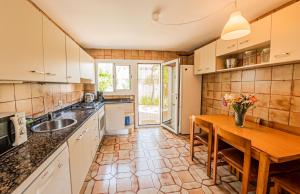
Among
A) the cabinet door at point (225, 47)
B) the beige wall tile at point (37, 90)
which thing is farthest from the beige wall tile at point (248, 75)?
the beige wall tile at point (37, 90)

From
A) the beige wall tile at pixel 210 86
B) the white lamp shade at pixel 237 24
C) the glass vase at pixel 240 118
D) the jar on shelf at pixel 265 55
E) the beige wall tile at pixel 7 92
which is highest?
the white lamp shade at pixel 237 24

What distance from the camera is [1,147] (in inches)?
40.7

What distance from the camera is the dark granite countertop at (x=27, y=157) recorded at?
2.44 ft

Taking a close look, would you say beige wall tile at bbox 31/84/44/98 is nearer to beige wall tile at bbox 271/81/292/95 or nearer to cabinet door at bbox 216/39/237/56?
cabinet door at bbox 216/39/237/56

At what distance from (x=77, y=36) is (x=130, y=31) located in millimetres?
1059

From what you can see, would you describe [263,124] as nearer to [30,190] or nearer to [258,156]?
[258,156]

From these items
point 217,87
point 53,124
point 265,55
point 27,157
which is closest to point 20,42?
point 27,157

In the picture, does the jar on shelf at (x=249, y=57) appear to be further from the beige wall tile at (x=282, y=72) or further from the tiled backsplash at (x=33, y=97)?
the tiled backsplash at (x=33, y=97)

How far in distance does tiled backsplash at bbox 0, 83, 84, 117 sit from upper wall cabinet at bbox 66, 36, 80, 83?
13.6 inches

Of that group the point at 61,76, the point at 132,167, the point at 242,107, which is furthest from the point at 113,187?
the point at 242,107

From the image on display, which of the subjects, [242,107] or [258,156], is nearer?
[258,156]

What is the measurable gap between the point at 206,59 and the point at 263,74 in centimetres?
109

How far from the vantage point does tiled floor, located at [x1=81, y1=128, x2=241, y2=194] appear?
185 cm

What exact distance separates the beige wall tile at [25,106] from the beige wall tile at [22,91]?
4 cm
